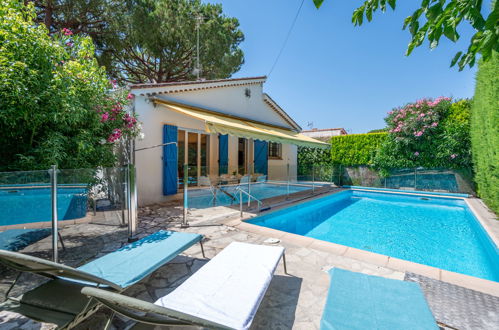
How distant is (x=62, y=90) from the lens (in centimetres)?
566

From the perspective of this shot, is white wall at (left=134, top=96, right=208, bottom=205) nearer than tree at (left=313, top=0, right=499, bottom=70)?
No

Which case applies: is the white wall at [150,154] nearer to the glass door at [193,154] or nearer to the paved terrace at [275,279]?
the glass door at [193,154]

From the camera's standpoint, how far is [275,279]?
4.70 meters

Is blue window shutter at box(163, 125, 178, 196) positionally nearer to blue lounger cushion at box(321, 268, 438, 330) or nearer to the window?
blue lounger cushion at box(321, 268, 438, 330)

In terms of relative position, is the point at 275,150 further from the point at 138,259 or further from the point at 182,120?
the point at 138,259

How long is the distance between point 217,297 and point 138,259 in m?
2.02

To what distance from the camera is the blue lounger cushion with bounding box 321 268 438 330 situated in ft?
8.91

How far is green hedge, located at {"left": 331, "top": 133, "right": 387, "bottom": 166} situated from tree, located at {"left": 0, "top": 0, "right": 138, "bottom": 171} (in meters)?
20.9

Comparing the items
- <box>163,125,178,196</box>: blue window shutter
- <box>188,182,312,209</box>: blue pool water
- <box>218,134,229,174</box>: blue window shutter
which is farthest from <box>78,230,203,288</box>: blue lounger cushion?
<box>218,134,229,174</box>: blue window shutter

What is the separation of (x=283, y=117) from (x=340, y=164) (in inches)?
292

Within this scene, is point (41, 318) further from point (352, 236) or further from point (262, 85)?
point (262, 85)

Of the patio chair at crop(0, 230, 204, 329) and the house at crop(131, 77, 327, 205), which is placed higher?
the house at crop(131, 77, 327, 205)

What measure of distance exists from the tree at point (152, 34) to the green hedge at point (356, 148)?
13.9m

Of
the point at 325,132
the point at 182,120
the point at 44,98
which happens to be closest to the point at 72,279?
the point at 44,98
